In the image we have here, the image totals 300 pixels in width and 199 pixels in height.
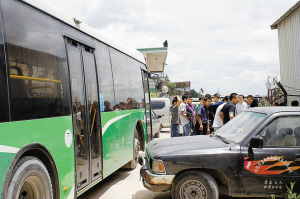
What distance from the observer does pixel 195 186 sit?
476cm

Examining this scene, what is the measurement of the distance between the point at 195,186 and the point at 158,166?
66cm

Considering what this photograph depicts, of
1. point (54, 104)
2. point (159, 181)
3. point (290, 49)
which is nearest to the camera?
point (54, 104)

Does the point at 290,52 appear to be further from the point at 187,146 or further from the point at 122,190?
the point at 187,146

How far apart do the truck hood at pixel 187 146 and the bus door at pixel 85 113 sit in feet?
3.65

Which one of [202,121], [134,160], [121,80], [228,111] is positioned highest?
[121,80]

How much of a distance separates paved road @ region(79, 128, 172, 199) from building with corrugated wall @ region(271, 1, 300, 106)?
11.4 metres

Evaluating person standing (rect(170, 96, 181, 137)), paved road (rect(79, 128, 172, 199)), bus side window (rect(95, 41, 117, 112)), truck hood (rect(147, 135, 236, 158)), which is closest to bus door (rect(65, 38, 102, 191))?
bus side window (rect(95, 41, 117, 112))

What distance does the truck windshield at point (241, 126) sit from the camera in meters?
5.09

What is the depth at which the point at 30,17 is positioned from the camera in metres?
3.91

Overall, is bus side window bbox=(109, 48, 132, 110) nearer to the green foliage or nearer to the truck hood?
the truck hood

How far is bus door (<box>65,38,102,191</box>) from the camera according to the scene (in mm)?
5017

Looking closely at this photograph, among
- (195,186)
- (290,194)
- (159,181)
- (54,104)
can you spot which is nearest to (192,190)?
(195,186)

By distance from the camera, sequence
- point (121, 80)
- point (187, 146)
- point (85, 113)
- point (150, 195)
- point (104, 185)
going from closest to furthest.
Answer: point (187, 146)
point (85, 113)
point (150, 195)
point (104, 185)
point (121, 80)

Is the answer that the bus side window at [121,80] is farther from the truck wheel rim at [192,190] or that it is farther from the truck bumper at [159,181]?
the truck wheel rim at [192,190]
